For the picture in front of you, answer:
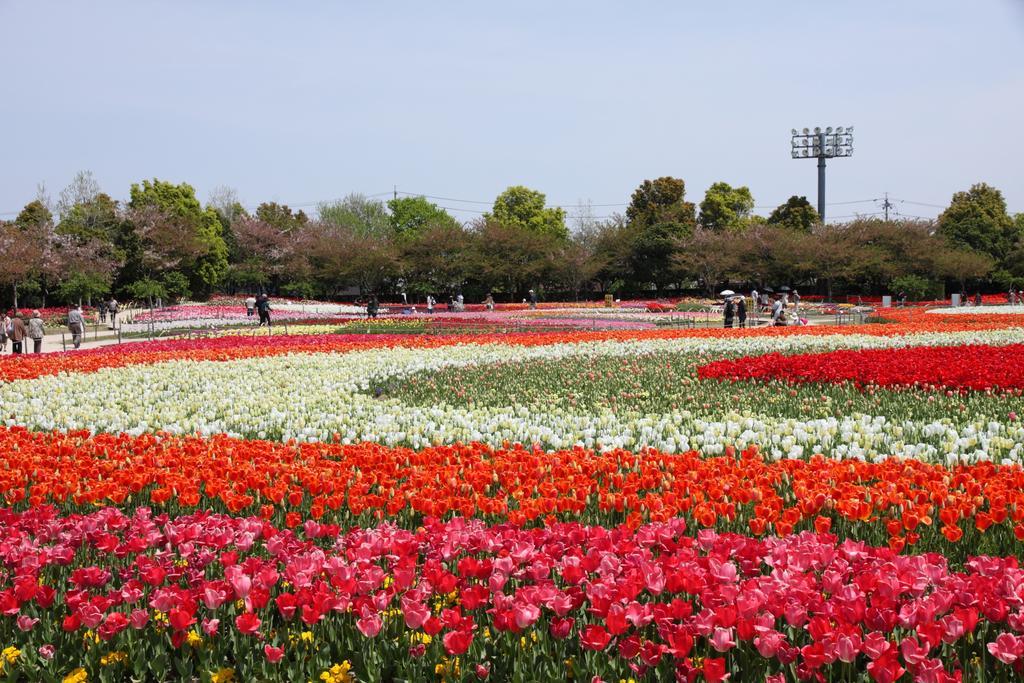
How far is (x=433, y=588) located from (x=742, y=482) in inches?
83.8

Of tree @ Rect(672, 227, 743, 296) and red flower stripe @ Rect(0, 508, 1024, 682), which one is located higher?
tree @ Rect(672, 227, 743, 296)

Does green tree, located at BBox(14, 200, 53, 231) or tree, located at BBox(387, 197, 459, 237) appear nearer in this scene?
green tree, located at BBox(14, 200, 53, 231)

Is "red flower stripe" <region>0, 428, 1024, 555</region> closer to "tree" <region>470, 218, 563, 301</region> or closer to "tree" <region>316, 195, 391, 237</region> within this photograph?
"tree" <region>470, 218, 563, 301</region>

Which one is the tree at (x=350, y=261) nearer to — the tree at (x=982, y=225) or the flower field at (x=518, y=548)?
the tree at (x=982, y=225)

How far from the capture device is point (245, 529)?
3.79 metres

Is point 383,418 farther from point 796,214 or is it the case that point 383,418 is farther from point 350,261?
point 796,214

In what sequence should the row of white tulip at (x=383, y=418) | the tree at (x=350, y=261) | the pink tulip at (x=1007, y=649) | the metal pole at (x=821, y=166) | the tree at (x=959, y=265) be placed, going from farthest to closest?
the metal pole at (x=821, y=166), the tree at (x=350, y=261), the tree at (x=959, y=265), the row of white tulip at (x=383, y=418), the pink tulip at (x=1007, y=649)

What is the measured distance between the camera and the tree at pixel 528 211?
Answer: 7800 centimetres

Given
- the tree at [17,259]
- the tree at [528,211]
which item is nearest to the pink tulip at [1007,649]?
the tree at [17,259]

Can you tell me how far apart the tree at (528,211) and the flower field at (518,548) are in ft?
230

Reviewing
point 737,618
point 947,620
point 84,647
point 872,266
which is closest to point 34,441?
point 84,647

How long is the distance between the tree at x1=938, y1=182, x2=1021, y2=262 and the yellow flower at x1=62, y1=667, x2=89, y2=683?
63591 millimetres

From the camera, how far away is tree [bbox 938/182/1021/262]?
192 feet

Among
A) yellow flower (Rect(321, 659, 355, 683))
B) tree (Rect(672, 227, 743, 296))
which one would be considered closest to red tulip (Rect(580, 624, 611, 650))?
yellow flower (Rect(321, 659, 355, 683))
